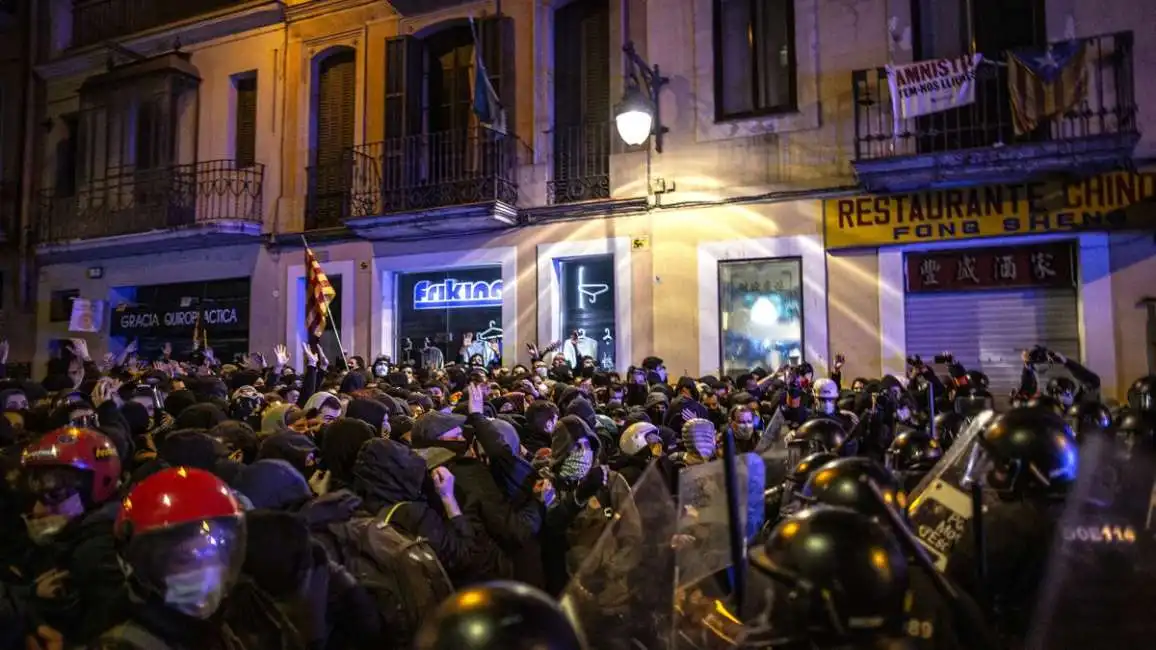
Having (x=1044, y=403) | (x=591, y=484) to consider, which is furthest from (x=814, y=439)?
(x=591, y=484)

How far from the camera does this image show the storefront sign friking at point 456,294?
51.6 feet

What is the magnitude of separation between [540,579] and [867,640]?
263 centimetres

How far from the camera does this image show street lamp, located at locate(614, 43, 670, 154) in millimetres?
12820

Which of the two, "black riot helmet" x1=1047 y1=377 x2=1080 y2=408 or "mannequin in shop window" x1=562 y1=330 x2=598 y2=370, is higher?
"mannequin in shop window" x1=562 y1=330 x2=598 y2=370

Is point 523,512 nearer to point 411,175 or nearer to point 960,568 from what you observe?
point 960,568

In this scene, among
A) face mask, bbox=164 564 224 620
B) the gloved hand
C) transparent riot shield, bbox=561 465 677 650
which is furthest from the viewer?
the gloved hand

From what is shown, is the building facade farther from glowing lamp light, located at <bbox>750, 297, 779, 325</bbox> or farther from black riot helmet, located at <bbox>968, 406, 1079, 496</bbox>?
black riot helmet, located at <bbox>968, 406, 1079, 496</bbox>

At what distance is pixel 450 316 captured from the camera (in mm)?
16219

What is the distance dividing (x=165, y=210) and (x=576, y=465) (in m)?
15.9

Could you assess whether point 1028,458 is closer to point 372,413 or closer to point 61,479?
point 61,479

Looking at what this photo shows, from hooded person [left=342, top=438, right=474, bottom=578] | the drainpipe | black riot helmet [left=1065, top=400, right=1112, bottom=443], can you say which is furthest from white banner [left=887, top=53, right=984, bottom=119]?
the drainpipe

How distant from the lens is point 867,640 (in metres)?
2.25

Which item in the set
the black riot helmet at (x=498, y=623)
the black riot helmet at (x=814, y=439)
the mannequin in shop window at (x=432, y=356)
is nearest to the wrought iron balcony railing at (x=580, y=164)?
the mannequin in shop window at (x=432, y=356)

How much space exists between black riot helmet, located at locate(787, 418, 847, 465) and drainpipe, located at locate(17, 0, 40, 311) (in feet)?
68.7
